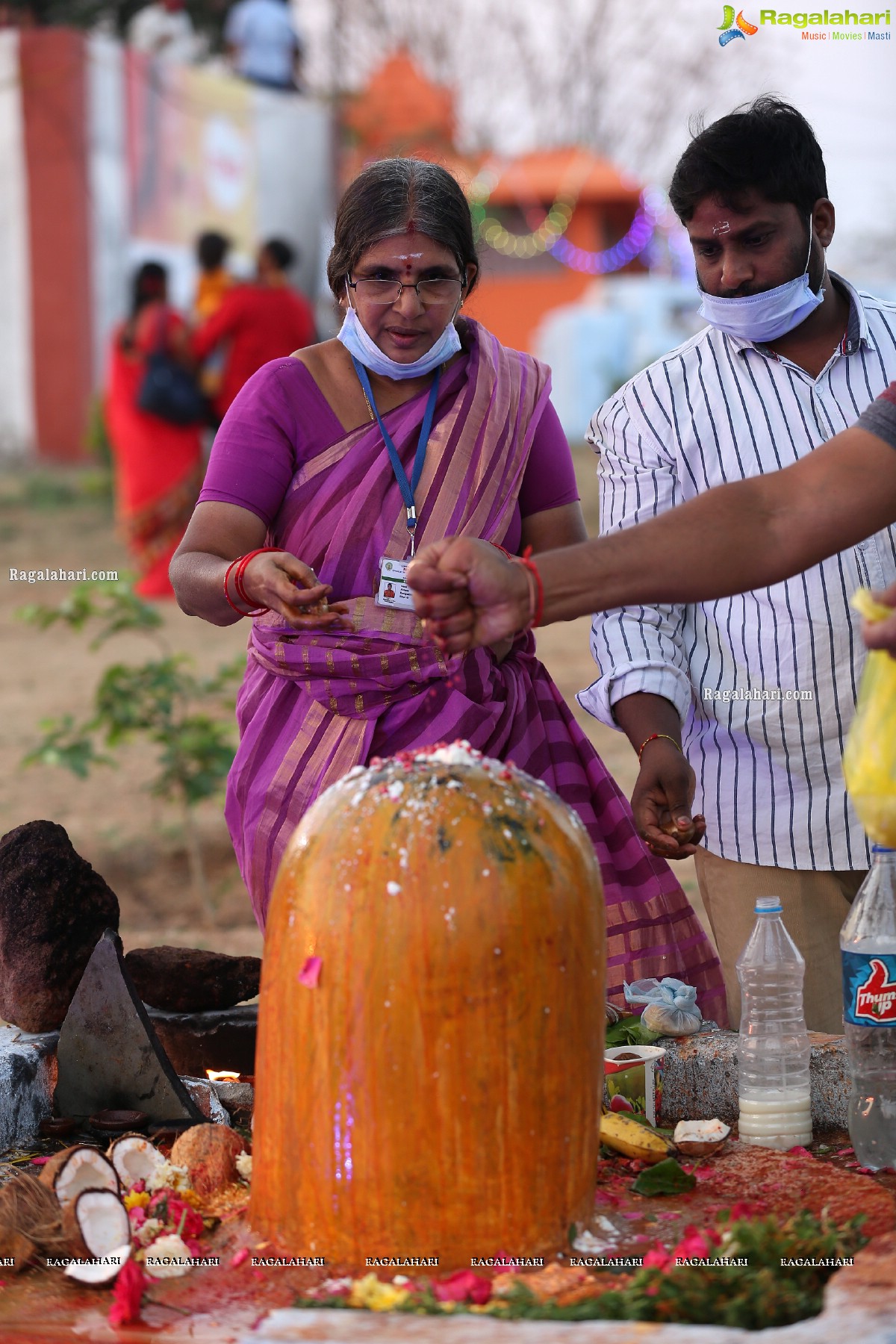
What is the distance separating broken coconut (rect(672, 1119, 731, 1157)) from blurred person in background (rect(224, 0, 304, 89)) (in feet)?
63.2

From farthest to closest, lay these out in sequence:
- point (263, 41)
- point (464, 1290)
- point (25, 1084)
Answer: point (263, 41) → point (25, 1084) → point (464, 1290)

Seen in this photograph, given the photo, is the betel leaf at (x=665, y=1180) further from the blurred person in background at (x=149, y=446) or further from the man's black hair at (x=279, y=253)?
the man's black hair at (x=279, y=253)

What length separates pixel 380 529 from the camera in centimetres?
327

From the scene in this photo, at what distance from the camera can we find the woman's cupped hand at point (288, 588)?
2799 millimetres

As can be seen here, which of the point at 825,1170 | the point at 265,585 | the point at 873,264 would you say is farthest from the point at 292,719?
the point at 873,264

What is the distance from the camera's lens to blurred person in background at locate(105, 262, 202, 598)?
38.6 ft

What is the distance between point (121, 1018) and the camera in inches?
118

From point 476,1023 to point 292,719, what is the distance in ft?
4.03

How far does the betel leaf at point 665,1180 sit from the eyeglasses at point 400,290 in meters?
1.75

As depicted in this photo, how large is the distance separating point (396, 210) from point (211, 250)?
389 inches

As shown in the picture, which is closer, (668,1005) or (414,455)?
(668,1005)

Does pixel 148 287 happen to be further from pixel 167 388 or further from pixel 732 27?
pixel 732 27

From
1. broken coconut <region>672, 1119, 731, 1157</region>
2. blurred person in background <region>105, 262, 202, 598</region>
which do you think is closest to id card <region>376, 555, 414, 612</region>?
broken coconut <region>672, 1119, 731, 1157</region>

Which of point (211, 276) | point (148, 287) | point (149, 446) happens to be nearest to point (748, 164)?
point (148, 287)
